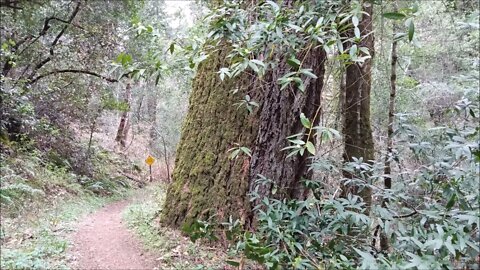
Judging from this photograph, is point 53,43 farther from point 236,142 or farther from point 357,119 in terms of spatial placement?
point 357,119

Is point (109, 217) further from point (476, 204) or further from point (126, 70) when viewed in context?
point (476, 204)

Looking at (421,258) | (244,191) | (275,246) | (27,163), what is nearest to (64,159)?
(27,163)

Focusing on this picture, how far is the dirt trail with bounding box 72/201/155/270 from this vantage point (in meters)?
5.11

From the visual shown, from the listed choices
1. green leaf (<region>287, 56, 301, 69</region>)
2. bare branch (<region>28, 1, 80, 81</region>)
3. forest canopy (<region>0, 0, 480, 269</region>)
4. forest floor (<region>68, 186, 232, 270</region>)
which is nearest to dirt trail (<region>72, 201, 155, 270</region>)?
forest floor (<region>68, 186, 232, 270</region>)

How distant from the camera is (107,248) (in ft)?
18.8

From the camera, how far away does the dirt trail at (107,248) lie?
201 inches

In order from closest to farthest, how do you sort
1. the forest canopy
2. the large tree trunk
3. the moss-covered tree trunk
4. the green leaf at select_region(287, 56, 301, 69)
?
the forest canopy < the green leaf at select_region(287, 56, 301, 69) < the moss-covered tree trunk < the large tree trunk

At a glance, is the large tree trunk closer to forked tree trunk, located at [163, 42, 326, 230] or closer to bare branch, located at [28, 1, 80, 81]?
forked tree trunk, located at [163, 42, 326, 230]

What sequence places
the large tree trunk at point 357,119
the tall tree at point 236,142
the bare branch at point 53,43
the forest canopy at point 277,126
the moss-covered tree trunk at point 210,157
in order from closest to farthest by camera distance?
the forest canopy at point 277,126 → the tall tree at point 236,142 → the moss-covered tree trunk at point 210,157 → the large tree trunk at point 357,119 → the bare branch at point 53,43

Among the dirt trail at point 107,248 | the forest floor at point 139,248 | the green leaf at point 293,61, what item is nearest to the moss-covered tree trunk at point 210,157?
the forest floor at point 139,248

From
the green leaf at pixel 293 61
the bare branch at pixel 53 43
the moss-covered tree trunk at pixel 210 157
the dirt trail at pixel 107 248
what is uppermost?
the bare branch at pixel 53 43

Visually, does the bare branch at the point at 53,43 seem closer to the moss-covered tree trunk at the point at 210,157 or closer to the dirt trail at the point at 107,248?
the dirt trail at the point at 107,248

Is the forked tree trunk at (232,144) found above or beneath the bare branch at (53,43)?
beneath

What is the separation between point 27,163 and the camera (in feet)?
29.2
